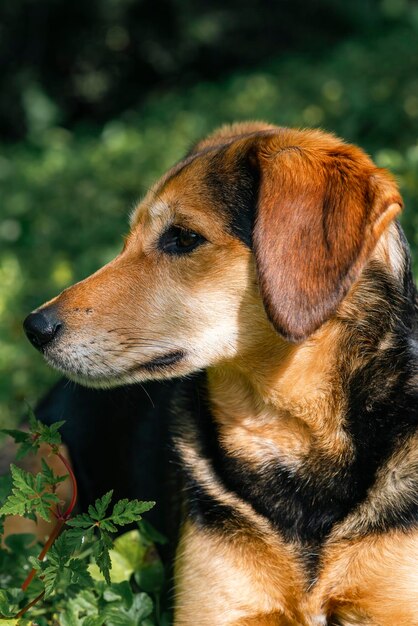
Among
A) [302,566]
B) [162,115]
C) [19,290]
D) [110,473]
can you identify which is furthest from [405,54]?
[302,566]

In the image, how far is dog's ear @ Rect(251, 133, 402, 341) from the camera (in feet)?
9.87

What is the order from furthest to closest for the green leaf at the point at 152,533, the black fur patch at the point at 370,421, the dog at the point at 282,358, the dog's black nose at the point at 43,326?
the green leaf at the point at 152,533
the dog's black nose at the point at 43,326
the black fur patch at the point at 370,421
the dog at the point at 282,358

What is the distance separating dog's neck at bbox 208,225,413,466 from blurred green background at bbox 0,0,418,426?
2040 mm

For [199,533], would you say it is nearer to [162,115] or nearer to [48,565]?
[48,565]

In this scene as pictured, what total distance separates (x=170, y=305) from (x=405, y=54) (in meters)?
8.87

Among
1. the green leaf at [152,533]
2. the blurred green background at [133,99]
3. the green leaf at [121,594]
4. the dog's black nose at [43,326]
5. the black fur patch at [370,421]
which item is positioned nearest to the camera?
the black fur patch at [370,421]

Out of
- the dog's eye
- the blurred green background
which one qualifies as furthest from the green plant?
the blurred green background

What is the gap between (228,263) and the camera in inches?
131

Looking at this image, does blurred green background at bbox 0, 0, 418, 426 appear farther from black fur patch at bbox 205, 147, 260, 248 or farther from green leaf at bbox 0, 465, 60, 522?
green leaf at bbox 0, 465, 60, 522

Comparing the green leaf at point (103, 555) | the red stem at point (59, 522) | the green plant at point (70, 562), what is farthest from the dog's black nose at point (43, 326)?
the green leaf at point (103, 555)

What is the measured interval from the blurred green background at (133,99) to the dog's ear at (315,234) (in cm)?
203

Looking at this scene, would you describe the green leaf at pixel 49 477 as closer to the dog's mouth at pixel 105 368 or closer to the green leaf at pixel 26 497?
the green leaf at pixel 26 497

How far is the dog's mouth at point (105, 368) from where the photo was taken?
3.40m

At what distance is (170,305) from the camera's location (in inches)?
135
